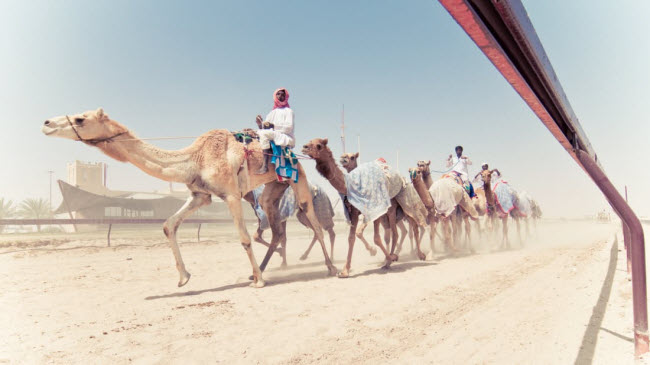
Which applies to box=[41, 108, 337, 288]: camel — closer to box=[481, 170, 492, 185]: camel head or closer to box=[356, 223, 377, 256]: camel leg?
box=[356, 223, 377, 256]: camel leg

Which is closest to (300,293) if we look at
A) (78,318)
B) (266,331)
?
(266,331)

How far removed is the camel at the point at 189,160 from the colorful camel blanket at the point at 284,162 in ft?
0.74

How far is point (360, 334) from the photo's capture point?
12.5 feet

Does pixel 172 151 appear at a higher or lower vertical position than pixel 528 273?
higher

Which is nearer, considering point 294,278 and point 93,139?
point 93,139

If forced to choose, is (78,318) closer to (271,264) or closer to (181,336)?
(181,336)

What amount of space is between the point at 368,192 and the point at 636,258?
4914mm

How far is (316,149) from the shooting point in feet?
22.8

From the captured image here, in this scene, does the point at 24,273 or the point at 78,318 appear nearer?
the point at 78,318

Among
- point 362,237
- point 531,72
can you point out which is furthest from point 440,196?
point 531,72

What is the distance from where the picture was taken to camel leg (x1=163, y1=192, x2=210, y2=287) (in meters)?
6.07

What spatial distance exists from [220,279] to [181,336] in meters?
3.51

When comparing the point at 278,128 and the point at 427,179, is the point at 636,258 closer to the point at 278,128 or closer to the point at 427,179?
the point at 278,128

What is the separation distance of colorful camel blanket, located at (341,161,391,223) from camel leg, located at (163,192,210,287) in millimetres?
2868
